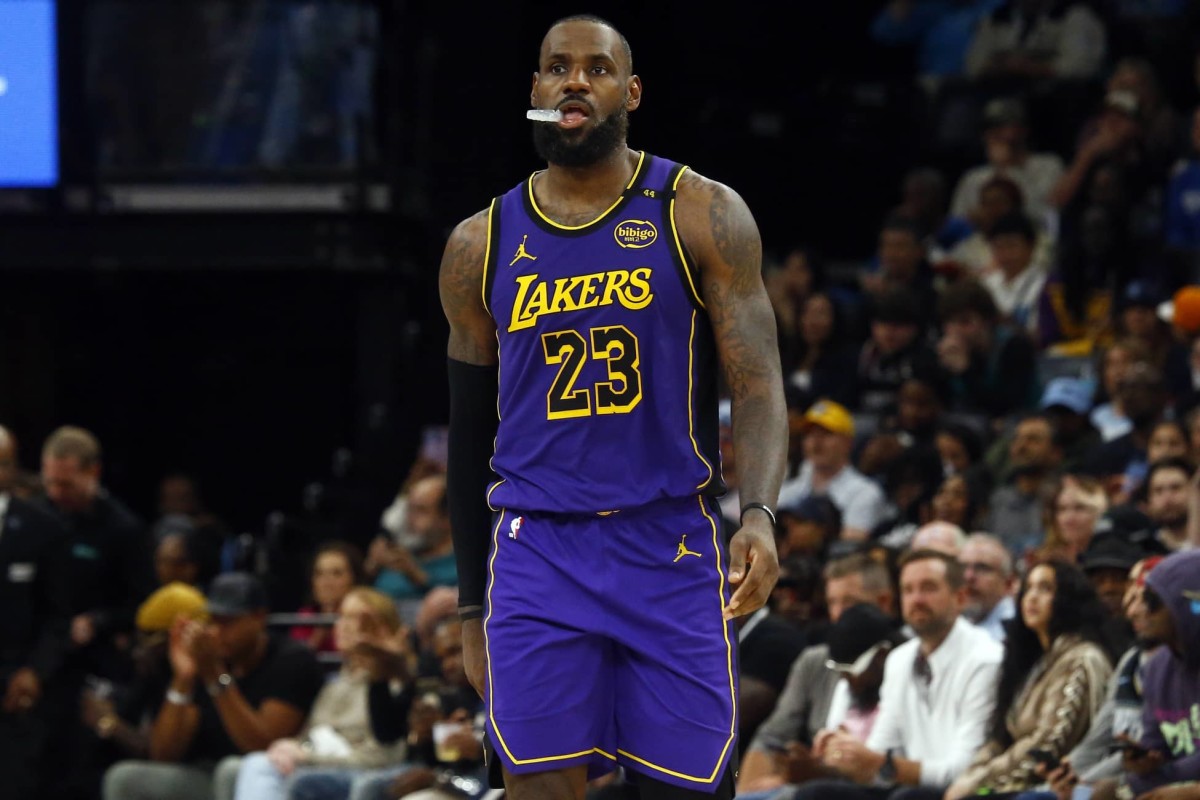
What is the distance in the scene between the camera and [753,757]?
827 cm

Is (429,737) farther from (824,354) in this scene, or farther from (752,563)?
(752,563)

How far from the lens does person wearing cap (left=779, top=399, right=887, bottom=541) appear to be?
10.3 metres

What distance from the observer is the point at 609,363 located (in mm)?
4797

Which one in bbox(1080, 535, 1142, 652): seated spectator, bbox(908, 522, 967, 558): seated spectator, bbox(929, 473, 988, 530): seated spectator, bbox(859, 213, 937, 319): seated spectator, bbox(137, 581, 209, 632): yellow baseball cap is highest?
bbox(859, 213, 937, 319): seated spectator

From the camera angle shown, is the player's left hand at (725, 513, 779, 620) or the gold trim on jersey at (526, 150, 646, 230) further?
the gold trim on jersey at (526, 150, 646, 230)

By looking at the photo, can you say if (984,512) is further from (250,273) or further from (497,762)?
(250,273)

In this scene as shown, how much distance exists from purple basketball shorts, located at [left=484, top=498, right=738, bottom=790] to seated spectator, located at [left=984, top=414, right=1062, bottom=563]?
5111 millimetres

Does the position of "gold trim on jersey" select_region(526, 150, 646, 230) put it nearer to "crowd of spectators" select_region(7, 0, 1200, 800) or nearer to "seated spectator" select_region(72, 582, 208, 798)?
"crowd of spectators" select_region(7, 0, 1200, 800)

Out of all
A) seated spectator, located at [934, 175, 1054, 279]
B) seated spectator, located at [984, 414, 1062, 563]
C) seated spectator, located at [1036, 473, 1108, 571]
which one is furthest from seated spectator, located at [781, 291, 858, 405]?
seated spectator, located at [1036, 473, 1108, 571]

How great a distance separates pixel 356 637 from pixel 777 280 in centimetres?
444

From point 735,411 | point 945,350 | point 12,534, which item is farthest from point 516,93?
point 735,411

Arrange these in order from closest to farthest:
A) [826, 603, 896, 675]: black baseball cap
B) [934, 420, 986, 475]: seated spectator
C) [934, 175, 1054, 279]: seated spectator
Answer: [826, 603, 896, 675]: black baseball cap → [934, 420, 986, 475]: seated spectator → [934, 175, 1054, 279]: seated spectator

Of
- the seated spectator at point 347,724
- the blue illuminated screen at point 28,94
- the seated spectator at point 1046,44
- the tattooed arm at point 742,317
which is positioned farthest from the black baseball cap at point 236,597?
the seated spectator at point 1046,44

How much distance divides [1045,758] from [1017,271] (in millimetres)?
5322
